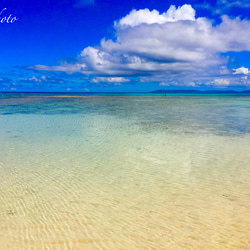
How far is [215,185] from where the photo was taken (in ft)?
22.2

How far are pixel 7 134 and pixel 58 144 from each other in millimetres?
4803

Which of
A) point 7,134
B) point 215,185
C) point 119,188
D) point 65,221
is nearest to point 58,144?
point 7,134

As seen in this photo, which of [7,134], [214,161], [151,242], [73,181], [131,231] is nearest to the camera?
[151,242]

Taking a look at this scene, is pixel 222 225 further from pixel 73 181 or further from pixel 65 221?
pixel 73 181

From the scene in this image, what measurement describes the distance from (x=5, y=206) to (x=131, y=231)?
3239 mm

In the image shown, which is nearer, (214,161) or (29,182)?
(29,182)

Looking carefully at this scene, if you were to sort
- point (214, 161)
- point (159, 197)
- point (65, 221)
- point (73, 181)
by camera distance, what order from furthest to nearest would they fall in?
point (214, 161), point (73, 181), point (159, 197), point (65, 221)

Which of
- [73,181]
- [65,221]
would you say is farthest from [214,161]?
[65,221]

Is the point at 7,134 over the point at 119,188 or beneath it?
over

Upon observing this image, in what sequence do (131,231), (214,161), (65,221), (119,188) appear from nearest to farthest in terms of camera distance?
1. (131,231)
2. (65,221)
3. (119,188)
4. (214,161)

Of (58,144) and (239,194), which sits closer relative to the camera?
(239,194)

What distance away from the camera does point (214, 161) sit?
8984 mm

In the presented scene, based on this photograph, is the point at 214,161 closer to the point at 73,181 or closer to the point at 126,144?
the point at 126,144

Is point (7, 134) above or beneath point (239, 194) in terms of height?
above
